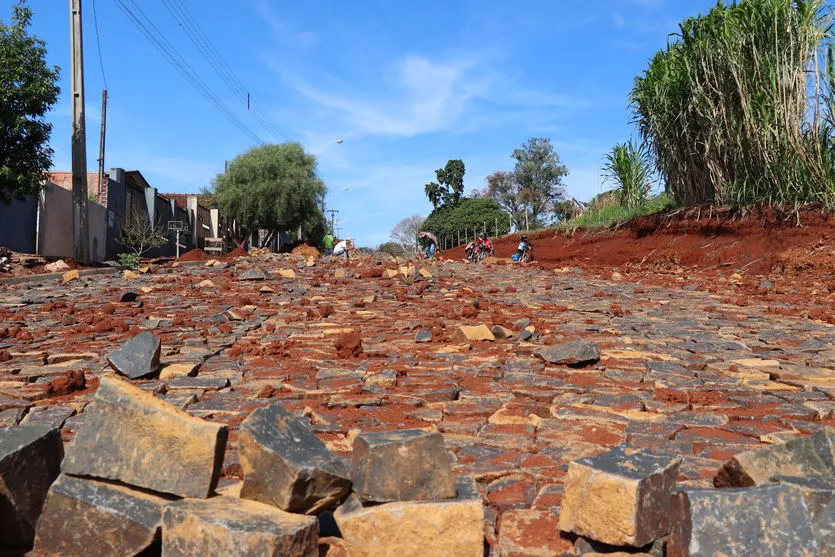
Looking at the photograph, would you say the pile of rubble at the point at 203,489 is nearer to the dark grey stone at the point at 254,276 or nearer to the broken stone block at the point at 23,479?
the broken stone block at the point at 23,479

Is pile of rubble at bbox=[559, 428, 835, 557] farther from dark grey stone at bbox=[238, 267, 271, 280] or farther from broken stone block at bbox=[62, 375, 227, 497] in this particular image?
dark grey stone at bbox=[238, 267, 271, 280]

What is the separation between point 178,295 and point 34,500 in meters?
6.83

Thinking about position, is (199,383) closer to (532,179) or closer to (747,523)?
(747,523)

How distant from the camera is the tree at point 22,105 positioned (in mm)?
15695

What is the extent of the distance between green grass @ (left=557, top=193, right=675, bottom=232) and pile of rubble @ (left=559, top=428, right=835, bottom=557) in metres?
15.4

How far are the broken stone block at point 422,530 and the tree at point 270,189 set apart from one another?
4080 cm

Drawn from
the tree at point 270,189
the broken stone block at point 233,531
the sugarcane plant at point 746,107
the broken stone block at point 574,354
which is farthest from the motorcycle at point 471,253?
the tree at point 270,189

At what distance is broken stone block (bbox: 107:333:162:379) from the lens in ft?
14.8

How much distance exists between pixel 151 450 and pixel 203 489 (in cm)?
22

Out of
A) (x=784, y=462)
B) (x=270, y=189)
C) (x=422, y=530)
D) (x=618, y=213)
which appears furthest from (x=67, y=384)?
(x=270, y=189)

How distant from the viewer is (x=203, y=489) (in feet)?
7.22

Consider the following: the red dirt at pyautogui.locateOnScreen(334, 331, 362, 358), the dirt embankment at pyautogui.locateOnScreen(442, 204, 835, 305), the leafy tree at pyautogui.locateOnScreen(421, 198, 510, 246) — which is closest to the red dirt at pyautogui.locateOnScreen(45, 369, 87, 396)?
the red dirt at pyautogui.locateOnScreen(334, 331, 362, 358)

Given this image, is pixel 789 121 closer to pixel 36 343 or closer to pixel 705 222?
pixel 705 222

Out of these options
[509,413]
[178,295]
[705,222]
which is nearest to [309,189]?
[705,222]
